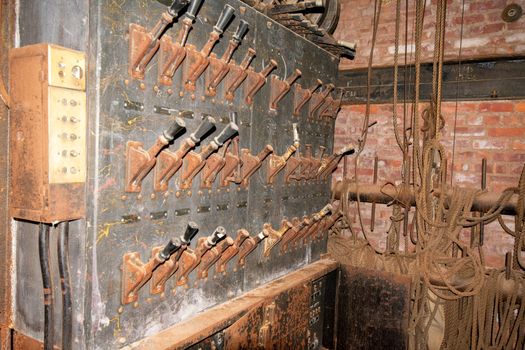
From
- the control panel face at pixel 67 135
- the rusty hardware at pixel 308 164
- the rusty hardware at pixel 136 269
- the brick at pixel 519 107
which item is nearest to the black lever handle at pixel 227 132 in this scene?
the rusty hardware at pixel 136 269

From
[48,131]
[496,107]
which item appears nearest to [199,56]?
[48,131]

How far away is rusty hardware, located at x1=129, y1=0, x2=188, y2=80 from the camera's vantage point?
74.6 inches

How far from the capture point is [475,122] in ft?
12.2

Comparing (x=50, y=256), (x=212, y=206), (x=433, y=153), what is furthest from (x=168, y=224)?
(x=433, y=153)

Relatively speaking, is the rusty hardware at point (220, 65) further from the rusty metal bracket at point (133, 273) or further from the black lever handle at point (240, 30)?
the rusty metal bracket at point (133, 273)

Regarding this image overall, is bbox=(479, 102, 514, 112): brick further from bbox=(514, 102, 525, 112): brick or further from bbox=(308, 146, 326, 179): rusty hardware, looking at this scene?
bbox=(308, 146, 326, 179): rusty hardware

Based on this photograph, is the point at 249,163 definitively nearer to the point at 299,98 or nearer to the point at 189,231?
the point at 189,231

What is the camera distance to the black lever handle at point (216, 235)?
7.32ft

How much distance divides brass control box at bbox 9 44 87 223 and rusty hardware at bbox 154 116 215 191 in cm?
39

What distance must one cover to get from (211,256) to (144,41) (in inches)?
52.0

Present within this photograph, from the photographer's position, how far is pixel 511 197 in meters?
3.37

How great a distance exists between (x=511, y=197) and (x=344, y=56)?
7.10ft

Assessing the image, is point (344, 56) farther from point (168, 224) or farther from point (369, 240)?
point (168, 224)

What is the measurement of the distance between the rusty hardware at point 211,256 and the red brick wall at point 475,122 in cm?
230
